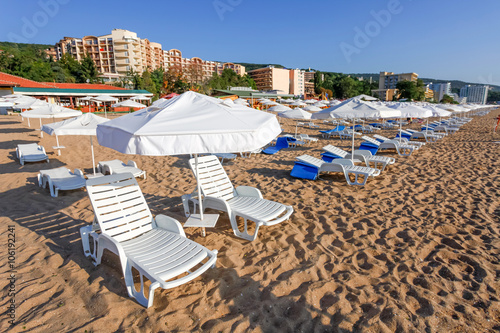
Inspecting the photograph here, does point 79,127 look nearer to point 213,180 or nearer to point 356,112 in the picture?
point 213,180

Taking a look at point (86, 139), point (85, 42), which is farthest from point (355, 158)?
point (85, 42)

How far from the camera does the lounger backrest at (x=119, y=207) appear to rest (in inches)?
126

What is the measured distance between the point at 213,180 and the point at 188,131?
207 centimetres

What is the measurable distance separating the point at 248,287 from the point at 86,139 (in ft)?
40.0

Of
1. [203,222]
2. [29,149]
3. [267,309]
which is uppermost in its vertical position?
[29,149]

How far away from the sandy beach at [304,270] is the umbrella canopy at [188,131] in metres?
1.43

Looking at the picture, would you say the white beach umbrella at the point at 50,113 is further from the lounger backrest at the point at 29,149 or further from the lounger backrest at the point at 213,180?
the lounger backrest at the point at 213,180

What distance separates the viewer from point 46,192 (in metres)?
Result: 5.68

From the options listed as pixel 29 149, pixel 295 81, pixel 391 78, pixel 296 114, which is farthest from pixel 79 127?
pixel 391 78

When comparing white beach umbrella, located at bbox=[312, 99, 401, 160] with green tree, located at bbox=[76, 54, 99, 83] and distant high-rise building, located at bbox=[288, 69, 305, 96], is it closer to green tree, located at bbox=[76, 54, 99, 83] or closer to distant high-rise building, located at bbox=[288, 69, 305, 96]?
green tree, located at bbox=[76, 54, 99, 83]

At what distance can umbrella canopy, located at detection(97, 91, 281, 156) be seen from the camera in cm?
233

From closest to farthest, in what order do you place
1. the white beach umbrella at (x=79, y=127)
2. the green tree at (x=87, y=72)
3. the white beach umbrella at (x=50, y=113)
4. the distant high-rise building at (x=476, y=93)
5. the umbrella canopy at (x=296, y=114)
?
the white beach umbrella at (x=79, y=127)
the white beach umbrella at (x=50, y=113)
the umbrella canopy at (x=296, y=114)
the green tree at (x=87, y=72)
the distant high-rise building at (x=476, y=93)

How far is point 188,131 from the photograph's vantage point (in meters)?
2.38

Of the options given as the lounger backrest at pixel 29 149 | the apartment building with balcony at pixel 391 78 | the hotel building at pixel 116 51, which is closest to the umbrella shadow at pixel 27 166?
the lounger backrest at pixel 29 149
